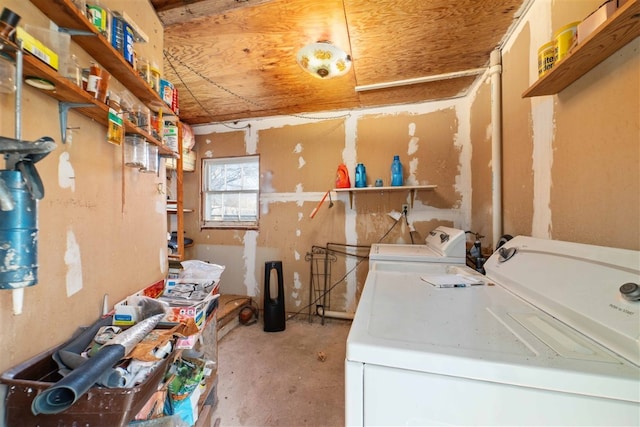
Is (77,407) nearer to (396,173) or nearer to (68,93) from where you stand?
(68,93)

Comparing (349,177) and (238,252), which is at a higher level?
(349,177)

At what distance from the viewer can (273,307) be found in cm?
256

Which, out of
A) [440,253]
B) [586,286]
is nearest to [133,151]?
[586,286]

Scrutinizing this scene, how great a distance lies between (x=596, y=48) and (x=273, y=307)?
9.03ft

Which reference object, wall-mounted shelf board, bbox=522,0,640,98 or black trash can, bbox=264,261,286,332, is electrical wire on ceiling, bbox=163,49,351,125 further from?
wall-mounted shelf board, bbox=522,0,640,98

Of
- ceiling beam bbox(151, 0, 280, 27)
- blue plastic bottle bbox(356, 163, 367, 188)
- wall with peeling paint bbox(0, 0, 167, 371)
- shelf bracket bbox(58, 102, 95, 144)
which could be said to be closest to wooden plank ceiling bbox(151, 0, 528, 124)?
ceiling beam bbox(151, 0, 280, 27)

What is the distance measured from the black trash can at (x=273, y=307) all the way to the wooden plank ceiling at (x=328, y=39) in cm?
183

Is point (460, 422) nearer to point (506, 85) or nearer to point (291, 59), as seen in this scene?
point (506, 85)

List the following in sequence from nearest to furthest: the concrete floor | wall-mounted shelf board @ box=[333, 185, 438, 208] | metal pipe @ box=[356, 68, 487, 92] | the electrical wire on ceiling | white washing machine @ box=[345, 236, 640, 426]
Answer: white washing machine @ box=[345, 236, 640, 426], the concrete floor, the electrical wire on ceiling, metal pipe @ box=[356, 68, 487, 92], wall-mounted shelf board @ box=[333, 185, 438, 208]

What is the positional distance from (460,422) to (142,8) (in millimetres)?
2097

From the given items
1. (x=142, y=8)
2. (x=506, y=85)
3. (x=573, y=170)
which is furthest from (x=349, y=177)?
(x=142, y=8)

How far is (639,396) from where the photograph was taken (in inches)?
18.6

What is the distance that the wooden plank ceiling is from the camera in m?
1.35

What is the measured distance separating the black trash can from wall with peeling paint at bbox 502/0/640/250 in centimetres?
213
